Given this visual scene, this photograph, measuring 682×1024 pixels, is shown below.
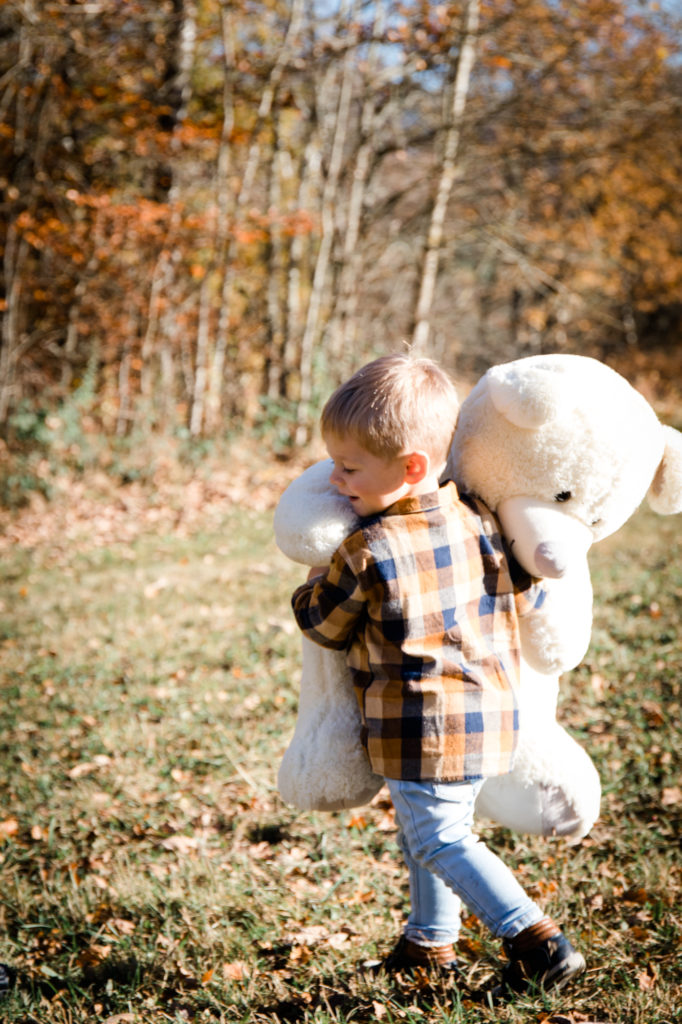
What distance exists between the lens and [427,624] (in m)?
1.83

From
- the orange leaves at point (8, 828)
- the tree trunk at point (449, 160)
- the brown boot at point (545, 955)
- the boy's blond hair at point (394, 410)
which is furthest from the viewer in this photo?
the tree trunk at point (449, 160)

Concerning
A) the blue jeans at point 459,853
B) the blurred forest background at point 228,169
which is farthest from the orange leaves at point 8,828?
the blurred forest background at point 228,169

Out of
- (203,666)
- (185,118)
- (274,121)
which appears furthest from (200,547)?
(274,121)

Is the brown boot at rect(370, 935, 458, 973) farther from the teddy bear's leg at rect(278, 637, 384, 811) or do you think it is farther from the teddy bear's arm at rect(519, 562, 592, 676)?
the teddy bear's arm at rect(519, 562, 592, 676)

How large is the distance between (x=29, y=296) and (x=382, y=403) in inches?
413

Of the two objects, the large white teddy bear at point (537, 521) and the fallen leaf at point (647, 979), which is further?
the fallen leaf at point (647, 979)

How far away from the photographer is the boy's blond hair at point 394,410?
1.82 m

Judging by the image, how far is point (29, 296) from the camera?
10.9m

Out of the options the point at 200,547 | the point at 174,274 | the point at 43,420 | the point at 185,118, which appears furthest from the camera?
the point at 185,118

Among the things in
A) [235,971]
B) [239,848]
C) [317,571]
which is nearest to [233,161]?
[239,848]

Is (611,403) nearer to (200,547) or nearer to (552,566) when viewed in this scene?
(552,566)

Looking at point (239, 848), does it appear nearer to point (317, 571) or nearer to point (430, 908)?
point (430, 908)

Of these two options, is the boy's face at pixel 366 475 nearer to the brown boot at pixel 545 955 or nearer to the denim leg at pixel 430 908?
the denim leg at pixel 430 908

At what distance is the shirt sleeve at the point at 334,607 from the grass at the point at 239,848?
1041 millimetres
